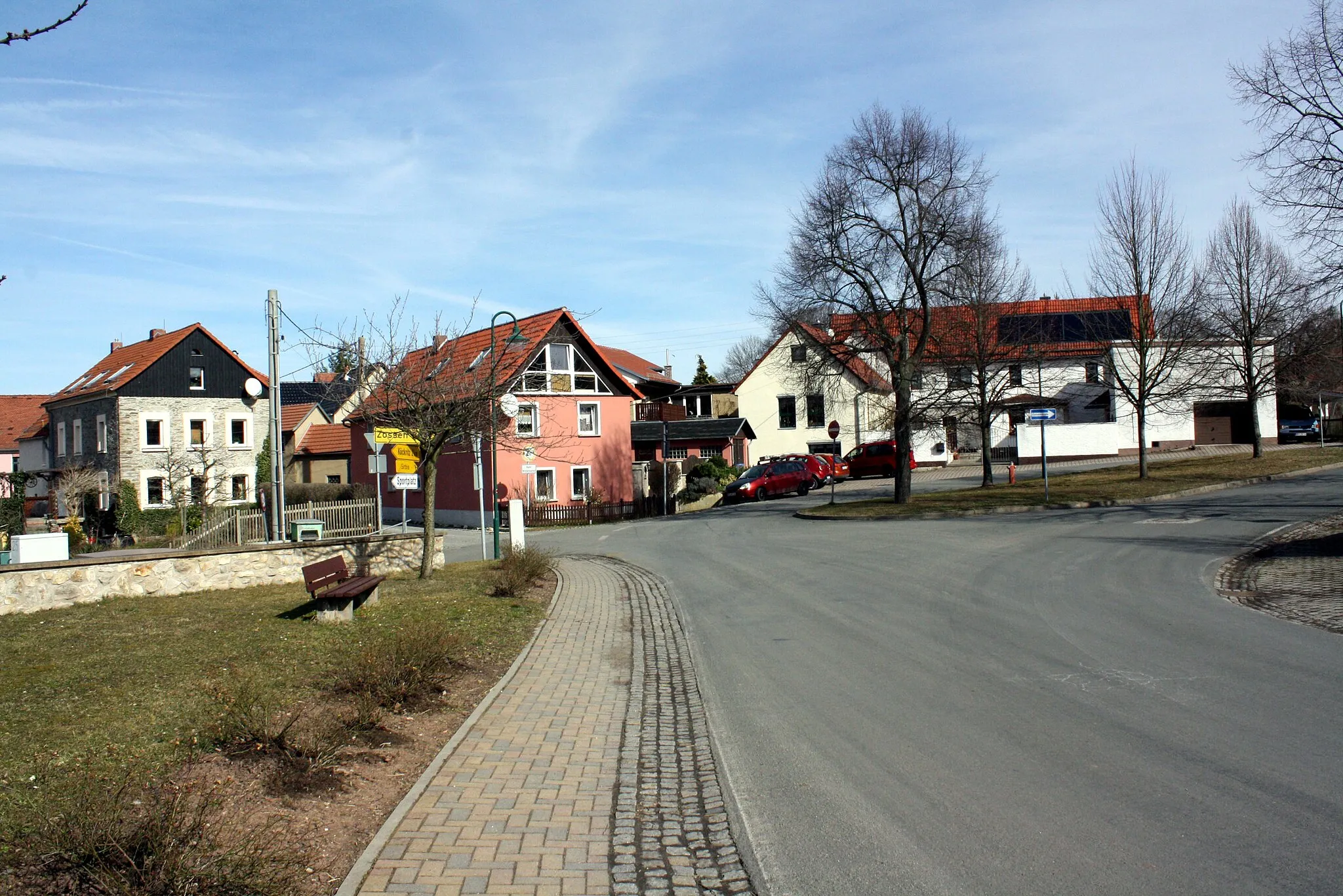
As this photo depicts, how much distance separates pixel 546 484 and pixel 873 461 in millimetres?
16181

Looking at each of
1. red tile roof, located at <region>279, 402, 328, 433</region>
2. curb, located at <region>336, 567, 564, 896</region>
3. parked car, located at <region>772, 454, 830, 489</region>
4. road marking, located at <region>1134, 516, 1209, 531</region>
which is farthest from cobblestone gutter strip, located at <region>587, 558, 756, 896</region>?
red tile roof, located at <region>279, 402, 328, 433</region>

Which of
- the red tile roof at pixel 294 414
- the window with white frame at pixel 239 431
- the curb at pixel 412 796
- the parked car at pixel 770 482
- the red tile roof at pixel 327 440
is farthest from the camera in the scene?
the red tile roof at pixel 294 414

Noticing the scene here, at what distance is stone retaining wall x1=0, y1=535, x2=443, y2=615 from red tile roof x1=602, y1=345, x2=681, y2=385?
49313 millimetres

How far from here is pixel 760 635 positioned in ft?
36.7

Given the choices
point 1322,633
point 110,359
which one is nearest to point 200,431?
point 110,359

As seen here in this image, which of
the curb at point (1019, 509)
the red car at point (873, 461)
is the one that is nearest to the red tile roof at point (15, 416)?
the red car at point (873, 461)

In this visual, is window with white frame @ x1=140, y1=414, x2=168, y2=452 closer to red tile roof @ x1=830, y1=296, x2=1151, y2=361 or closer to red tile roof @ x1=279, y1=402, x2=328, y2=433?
red tile roof @ x1=279, y1=402, x2=328, y2=433

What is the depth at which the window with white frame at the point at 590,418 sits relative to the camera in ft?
134

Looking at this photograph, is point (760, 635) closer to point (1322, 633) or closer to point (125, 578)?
point (1322, 633)

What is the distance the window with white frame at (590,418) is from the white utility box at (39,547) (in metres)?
25.1

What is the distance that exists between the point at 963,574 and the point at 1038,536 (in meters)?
6.07

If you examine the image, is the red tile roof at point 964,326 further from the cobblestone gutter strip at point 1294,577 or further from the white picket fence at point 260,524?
the white picket fence at point 260,524

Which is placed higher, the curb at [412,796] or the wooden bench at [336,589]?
the wooden bench at [336,589]

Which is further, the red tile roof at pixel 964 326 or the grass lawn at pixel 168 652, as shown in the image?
the red tile roof at pixel 964 326
